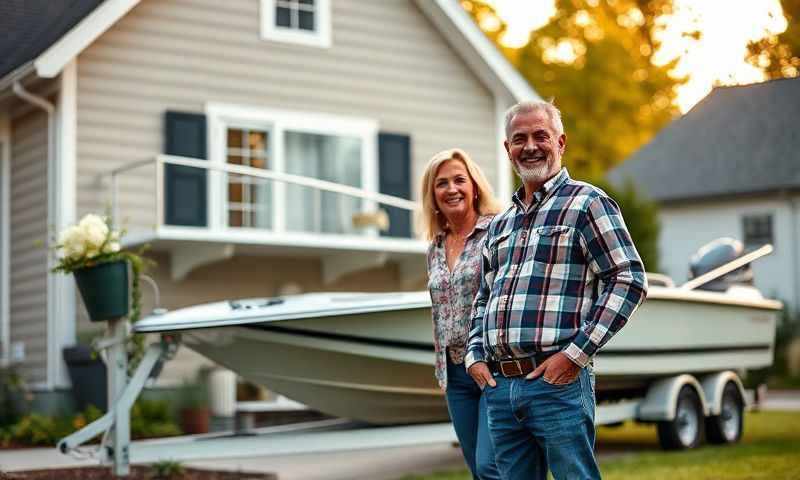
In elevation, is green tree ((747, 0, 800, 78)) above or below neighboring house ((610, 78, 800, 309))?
below

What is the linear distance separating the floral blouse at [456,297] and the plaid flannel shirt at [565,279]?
1.14 m

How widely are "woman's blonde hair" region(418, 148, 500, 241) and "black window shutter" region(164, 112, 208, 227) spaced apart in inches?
348

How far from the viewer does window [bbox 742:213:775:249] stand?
28.3m

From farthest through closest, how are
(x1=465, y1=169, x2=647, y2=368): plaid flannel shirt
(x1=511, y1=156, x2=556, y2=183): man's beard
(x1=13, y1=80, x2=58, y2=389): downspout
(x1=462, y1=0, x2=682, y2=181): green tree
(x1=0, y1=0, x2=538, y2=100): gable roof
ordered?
(x1=462, y1=0, x2=682, y2=181): green tree → (x1=13, y1=80, x2=58, y2=389): downspout → (x1=0, y1=0, x2=538, y2=100): gable roof → (x1=511, y1=156, x2=556, y2=183): man's beard → (x1=465, y1=169, x2=647, y2=368): plaid flannel shirt

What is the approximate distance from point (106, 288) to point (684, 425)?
5.69 meters

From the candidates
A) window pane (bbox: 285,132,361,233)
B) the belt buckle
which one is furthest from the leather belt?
window pane (bbox: 285,132,361,233)

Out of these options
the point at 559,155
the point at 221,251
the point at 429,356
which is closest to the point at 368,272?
the point at 221,251

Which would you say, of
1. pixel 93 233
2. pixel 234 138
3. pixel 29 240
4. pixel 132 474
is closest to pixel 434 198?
pixel 93 233

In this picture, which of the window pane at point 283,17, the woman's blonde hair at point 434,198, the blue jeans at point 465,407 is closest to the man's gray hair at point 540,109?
the woman's blonde hair at point 434,198

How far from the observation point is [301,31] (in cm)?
1600

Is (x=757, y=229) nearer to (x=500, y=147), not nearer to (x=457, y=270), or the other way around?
(x=500, y=147)

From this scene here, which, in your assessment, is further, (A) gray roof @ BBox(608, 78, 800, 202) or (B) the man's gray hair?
(A) gray roof @ BBox(608, 78, 800, 202)

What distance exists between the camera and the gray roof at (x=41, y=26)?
12.9 m

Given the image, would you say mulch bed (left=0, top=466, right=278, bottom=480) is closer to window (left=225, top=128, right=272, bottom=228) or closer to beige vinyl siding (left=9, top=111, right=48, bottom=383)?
beige vinyl siding (left=9, top=111, right=48, bottom=383)
